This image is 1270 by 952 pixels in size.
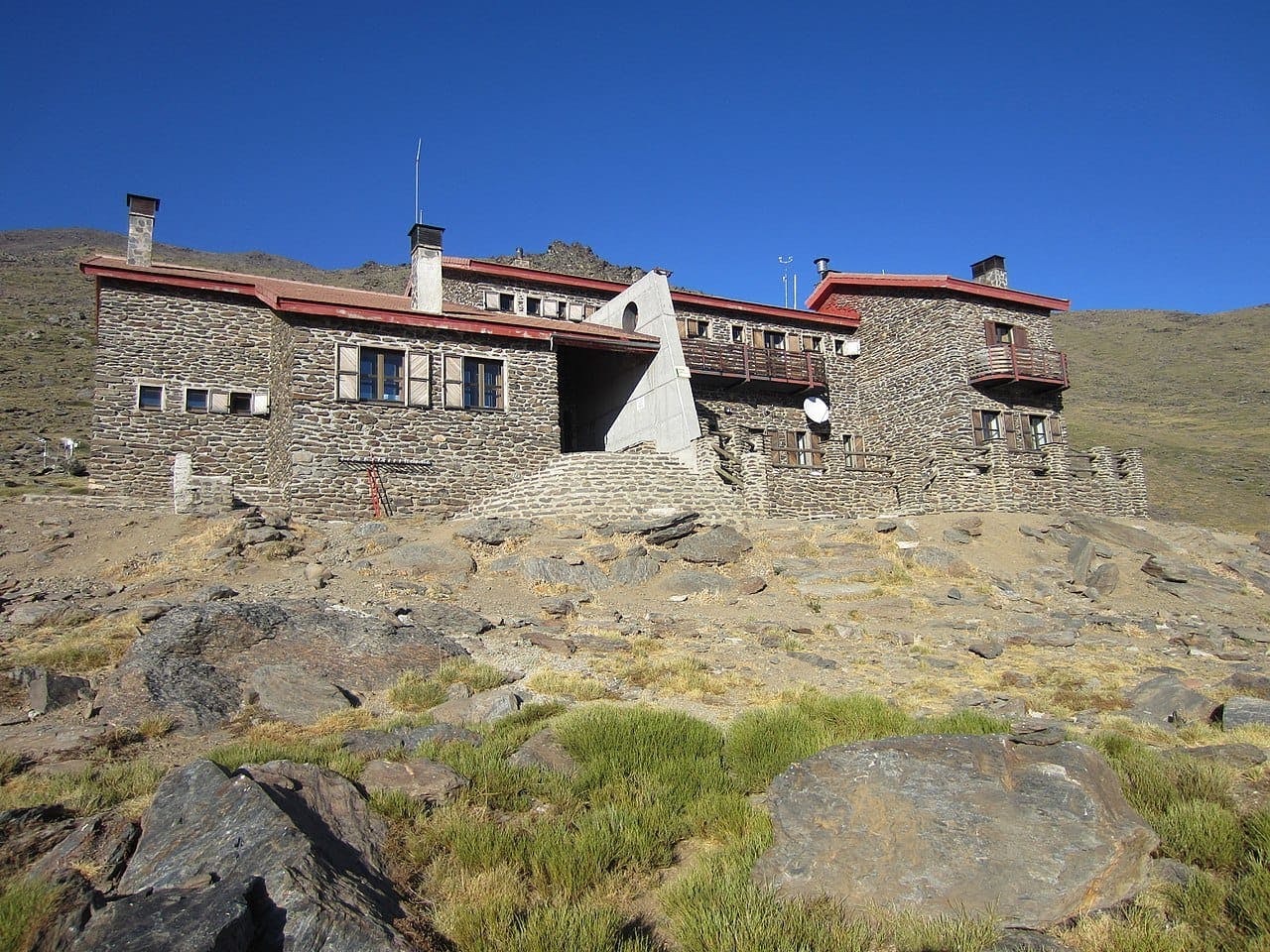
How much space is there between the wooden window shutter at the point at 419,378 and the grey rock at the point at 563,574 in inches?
281

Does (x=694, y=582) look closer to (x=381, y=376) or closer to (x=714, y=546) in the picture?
(x=714, y=546)

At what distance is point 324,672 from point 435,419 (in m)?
12.1

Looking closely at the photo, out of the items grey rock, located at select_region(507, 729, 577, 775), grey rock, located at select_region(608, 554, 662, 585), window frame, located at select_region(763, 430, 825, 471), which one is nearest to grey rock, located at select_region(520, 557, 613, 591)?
grey rock, located at select_region(608, 554, 662, 585)

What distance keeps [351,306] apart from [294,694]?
1418 cm

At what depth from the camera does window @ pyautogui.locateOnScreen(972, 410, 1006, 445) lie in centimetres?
2942

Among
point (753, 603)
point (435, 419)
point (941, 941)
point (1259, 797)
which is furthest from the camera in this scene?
point (435, 419)

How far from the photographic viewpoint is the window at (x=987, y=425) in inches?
1158

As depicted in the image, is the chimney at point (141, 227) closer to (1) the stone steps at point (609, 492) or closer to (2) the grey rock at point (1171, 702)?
(1) the stone steps at point (609, 492)

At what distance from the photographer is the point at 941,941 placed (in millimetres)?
4801

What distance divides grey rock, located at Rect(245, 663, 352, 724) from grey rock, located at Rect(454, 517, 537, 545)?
25.8ft

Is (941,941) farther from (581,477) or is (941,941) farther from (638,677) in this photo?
(581,477)

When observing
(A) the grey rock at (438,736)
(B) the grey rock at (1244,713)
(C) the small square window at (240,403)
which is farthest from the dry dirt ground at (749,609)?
(C) the small square window at (240,403)

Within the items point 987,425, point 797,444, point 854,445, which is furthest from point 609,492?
point 987,425

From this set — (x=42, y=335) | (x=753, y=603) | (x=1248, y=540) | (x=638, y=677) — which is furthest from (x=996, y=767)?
(x=42, y=335)
